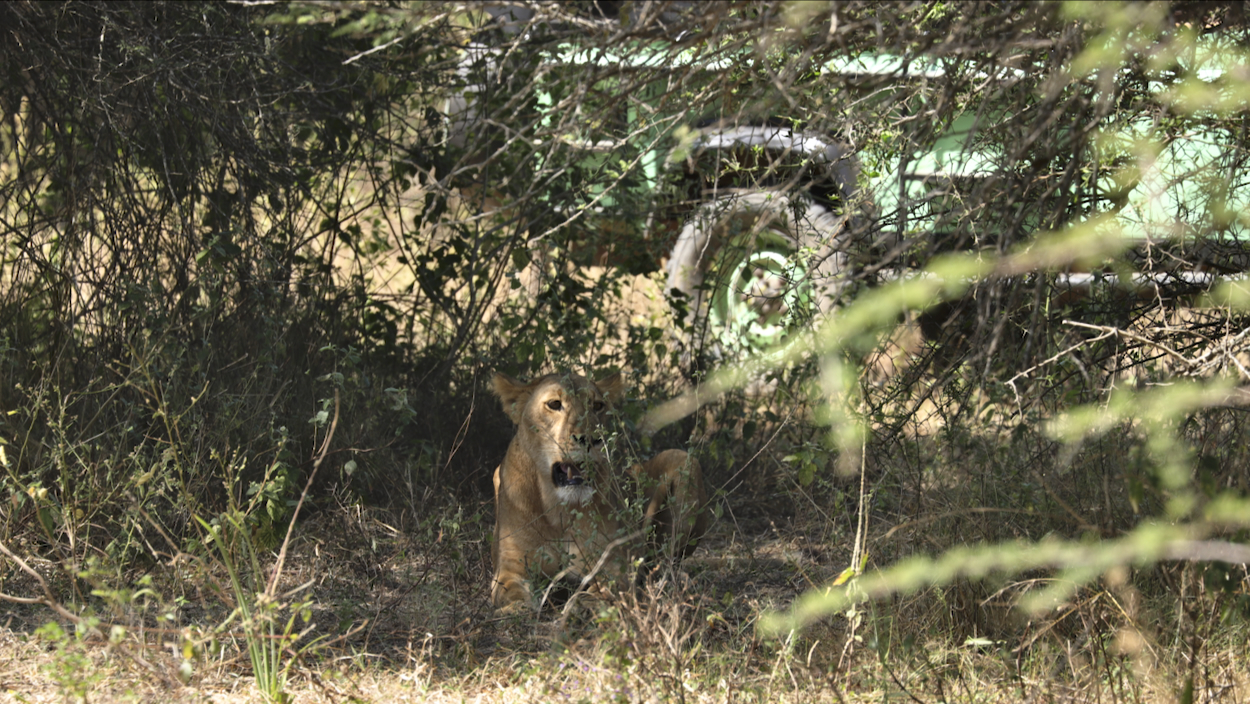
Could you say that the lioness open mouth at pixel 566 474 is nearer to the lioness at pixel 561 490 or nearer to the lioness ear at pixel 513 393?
the lioness at pixel 561 490

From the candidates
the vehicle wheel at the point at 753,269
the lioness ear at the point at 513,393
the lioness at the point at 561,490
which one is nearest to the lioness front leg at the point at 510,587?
the lioness at the point at 561,490

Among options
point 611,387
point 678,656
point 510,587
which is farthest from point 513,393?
point 678,656

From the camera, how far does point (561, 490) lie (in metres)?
4.00

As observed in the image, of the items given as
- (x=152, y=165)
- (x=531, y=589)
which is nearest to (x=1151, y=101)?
(x=531, y=589)

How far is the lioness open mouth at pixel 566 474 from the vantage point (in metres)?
4.00

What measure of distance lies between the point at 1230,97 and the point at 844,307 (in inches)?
76.2

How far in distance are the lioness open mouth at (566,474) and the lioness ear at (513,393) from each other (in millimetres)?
281

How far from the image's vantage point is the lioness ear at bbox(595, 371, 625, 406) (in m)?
4.25

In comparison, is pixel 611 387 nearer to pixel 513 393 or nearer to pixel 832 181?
pixel 513 393

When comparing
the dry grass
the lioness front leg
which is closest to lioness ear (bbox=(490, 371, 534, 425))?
A: the lioness front leg

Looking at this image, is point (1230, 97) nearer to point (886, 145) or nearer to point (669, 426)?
point (886, 145)

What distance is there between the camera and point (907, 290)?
1.76 meters

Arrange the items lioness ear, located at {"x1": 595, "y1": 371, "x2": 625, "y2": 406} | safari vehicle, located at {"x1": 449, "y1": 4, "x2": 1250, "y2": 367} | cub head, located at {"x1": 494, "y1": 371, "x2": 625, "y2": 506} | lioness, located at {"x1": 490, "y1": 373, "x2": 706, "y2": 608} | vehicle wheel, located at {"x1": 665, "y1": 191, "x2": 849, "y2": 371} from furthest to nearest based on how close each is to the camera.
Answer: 1. lioness ear, located at {"x1": 595, "y1": 371, "x2": 625, "y2": 406}
2. cub head, located at {"x1": 494, "y1": 371, "x2": 625, "y2": 506}
3. lioness, located at {"x1": 490, "y1": 373, "x2": 706, "y2": 608}
4. vehicle wheel, located at {"x1": 665, "y1": 191, "x2": 849, "y2": 371}
5. safari vehicle, located at {"x1": 449, "y1": 4, "x2": 1250, "y2": 367}

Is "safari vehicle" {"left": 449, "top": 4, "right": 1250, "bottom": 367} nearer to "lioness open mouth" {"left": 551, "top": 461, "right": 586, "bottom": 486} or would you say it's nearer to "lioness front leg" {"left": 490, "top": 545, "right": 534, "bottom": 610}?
"lioness open mouth" {"left": 551, "top": 461, "right": 586, "bottom": 486}
